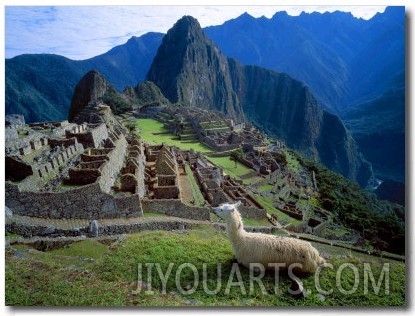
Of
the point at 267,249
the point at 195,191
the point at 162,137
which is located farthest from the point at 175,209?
the point at 162,137

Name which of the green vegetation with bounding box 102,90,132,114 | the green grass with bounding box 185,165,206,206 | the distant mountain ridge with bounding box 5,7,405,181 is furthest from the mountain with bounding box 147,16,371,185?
the green grass with bounding box 185,165,206,206

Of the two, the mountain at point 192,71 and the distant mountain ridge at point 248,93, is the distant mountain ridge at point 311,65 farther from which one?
the distant mountain ridge at point 248,93

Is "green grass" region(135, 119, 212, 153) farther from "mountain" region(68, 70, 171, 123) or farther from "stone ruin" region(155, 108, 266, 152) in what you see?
"mountain" region(68, 70, 171, 123)

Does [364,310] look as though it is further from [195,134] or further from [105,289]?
[195,134]

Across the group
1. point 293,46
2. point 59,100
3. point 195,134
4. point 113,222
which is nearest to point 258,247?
point 113,222

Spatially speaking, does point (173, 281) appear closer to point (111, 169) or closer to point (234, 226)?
point (234, 226)

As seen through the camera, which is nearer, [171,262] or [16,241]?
[171,262]

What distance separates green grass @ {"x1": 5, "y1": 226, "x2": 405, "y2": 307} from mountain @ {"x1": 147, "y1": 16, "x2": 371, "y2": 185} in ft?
307

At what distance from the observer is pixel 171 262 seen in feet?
21.8

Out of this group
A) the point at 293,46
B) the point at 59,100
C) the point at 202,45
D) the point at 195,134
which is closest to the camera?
the point at 59,100

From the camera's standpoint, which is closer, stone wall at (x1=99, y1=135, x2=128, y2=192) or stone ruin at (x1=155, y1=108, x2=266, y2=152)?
stone wall at (x1=99, y1=135, x2=128, y2=192)

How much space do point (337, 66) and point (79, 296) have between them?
350 feet

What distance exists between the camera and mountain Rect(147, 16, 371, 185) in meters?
114

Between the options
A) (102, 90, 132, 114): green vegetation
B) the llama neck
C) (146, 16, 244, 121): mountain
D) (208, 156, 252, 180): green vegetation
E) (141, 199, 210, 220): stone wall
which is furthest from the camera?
(146, 16, 244, 121): mountain
